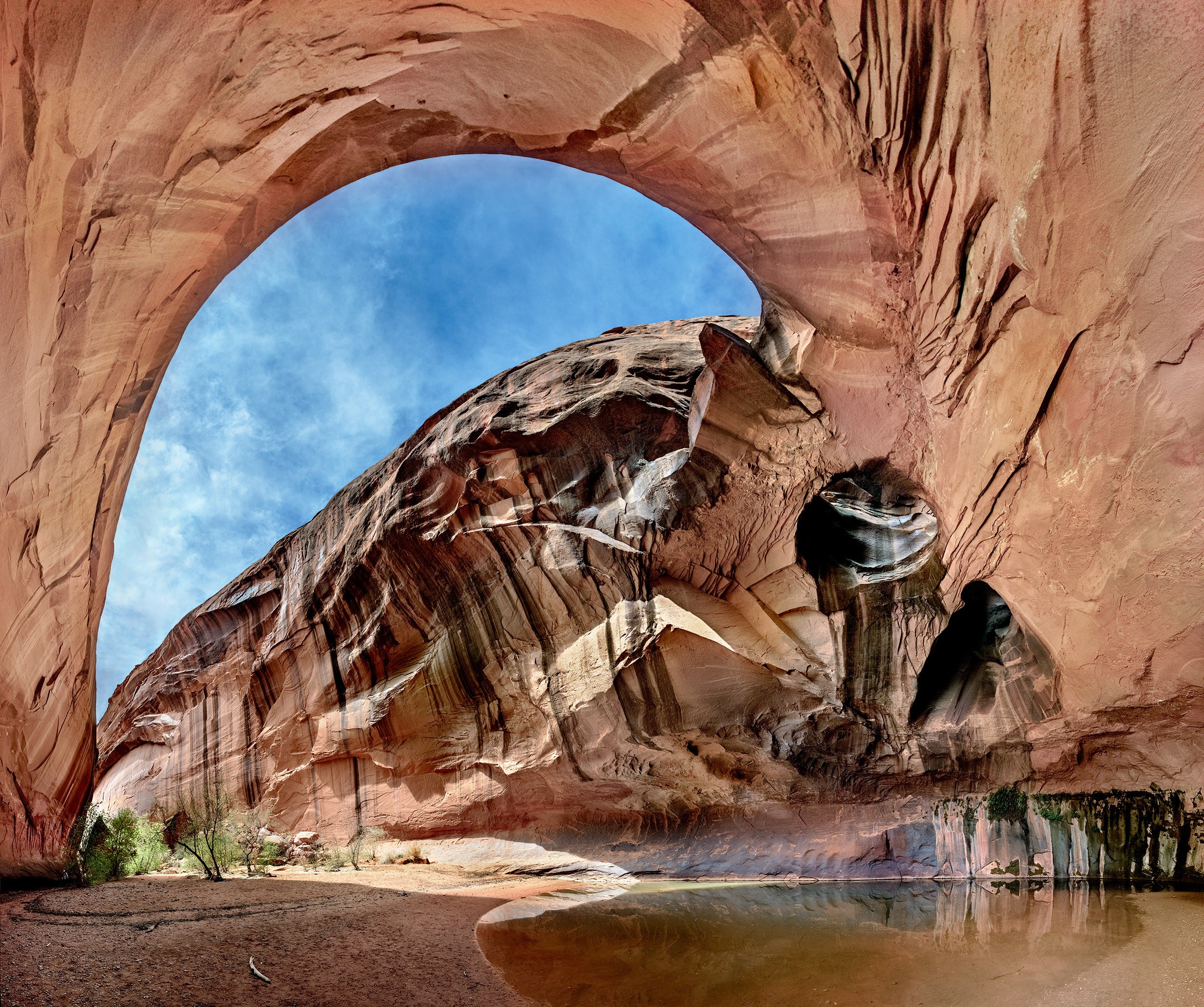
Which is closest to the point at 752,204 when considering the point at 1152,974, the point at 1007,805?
the point at 1152,974

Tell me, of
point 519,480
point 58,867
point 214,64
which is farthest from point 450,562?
point 214,64

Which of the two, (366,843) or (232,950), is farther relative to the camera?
(366,843)

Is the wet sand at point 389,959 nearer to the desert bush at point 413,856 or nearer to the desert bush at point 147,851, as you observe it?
the desert bush at point 147,851

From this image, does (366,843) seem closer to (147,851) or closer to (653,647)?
(147,851)

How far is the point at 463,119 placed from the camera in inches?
156

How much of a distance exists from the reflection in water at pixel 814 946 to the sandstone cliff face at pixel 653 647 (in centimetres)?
151

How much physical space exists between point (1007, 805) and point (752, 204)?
6.99 metres

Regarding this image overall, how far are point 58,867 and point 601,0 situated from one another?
216 inches

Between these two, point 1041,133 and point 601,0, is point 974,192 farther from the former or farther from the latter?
point 601,0

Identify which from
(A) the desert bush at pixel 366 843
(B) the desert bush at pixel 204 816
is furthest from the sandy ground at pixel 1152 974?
(A) the desert bush at pixel 366 843

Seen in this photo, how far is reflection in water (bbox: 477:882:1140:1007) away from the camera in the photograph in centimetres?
402

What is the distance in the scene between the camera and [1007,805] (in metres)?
7.77

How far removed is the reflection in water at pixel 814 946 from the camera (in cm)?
402

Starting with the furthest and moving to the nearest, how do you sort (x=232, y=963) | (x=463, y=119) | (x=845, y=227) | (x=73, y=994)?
1. (x=845, y=227)
2. (x=463, y=119)
3. (x=232, y=963)
4. (x=73, y=994)
